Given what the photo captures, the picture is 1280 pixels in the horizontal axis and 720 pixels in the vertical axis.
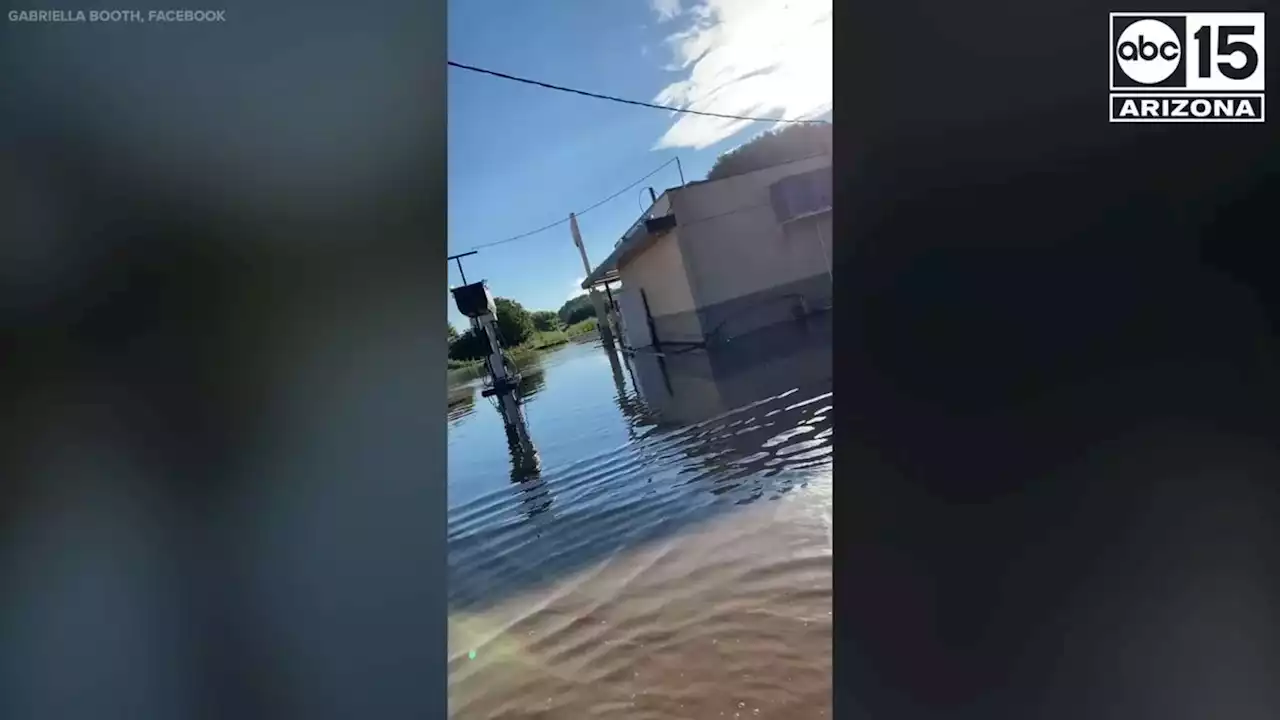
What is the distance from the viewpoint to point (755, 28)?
1.41 metres

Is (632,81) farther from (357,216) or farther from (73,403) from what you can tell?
(73,403)

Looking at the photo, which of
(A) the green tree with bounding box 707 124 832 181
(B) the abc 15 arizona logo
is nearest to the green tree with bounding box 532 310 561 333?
(A) the green tree with bounding box 707 124 832 181

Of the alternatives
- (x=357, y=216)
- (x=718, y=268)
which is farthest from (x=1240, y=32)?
(x=357, y=216)

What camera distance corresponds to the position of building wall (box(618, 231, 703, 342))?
4.73ft

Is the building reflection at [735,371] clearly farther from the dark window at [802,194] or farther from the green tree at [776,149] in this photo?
the green tree at [776,149]

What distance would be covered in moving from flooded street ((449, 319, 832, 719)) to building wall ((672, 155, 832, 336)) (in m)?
0.06

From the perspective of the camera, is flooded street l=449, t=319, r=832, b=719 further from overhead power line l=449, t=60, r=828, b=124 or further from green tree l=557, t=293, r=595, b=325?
overhead power line l=449, t=60, r=828, b=124

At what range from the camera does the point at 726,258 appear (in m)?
1.45

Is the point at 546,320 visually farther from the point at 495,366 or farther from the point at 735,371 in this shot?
the point at 735,371

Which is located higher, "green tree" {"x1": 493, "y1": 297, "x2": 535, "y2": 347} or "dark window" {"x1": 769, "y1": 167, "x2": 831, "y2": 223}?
"dark window" {"x1": 769, "y1": 167, "x2": 831, "y2": 223}

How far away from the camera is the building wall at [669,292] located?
1.44 metres

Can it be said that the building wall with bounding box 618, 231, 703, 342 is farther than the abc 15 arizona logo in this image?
Yes

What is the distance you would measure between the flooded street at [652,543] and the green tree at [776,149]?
339 millimetres

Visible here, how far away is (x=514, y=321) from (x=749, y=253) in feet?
1.64
